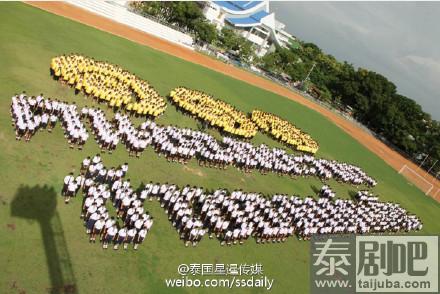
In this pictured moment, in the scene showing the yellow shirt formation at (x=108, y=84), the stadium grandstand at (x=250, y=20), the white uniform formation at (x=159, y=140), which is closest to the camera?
the white uniform formation at (x=159, y=140)

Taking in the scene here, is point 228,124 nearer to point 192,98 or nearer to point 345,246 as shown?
point 192,98

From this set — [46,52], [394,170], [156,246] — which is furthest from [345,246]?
[394,170]

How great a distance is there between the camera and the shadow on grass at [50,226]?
11203 mm

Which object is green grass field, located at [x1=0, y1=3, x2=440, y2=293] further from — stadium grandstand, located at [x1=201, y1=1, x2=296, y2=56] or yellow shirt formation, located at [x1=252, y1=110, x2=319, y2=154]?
stadium grandstand, located at [x1=201, y1=1, x2=296, y2=56]

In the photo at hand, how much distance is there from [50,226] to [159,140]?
8.51m

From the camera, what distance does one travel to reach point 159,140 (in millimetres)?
20391

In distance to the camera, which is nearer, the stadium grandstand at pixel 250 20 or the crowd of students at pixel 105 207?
the crowd of students at pixel 105 207

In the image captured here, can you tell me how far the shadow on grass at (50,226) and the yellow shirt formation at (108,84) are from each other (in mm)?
9141

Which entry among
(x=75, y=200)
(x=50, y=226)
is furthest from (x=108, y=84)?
(x=50, y=226)

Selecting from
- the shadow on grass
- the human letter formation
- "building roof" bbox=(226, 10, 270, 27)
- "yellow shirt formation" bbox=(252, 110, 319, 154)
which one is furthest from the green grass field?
"building roof" bbox=(226, 10, 270, 27)

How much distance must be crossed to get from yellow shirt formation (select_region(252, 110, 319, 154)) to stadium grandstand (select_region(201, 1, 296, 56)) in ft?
154

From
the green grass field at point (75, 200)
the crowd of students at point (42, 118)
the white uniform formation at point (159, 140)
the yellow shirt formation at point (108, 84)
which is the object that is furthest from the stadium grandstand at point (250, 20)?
the crowd of students at point (42, 118)

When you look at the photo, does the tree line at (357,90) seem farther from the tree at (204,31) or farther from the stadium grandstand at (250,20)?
the stadium grandstand at (250,20)

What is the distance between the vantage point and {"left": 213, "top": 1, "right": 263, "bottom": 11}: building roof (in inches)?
3217
